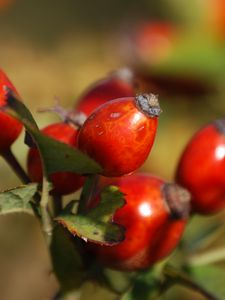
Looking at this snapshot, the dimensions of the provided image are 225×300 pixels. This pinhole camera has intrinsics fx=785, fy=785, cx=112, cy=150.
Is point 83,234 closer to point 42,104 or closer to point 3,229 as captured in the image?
point 3,229

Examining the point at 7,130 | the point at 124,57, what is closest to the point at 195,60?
the point at 124,57

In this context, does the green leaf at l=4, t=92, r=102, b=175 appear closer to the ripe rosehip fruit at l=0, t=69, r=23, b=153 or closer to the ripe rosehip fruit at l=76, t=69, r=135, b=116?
the ripe rosehip fruit at l=0, t=69, r=23, b=153

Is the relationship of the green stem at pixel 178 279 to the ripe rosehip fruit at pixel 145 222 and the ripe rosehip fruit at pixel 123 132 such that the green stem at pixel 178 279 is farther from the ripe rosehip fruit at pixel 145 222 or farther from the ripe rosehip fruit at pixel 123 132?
the ripe rosehip fruit at pixel 123 132

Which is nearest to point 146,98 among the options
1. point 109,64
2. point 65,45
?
point 109,64

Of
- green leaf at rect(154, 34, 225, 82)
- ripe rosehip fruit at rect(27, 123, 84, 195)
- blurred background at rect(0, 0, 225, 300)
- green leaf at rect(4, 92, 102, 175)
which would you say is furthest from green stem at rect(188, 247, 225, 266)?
green leaf at rect(154, 34, 225, 82)

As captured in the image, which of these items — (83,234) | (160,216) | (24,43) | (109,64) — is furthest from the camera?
(24,43)

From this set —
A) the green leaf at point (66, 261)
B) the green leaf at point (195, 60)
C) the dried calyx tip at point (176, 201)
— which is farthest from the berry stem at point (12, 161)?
the green leaf at point (195, 60)
